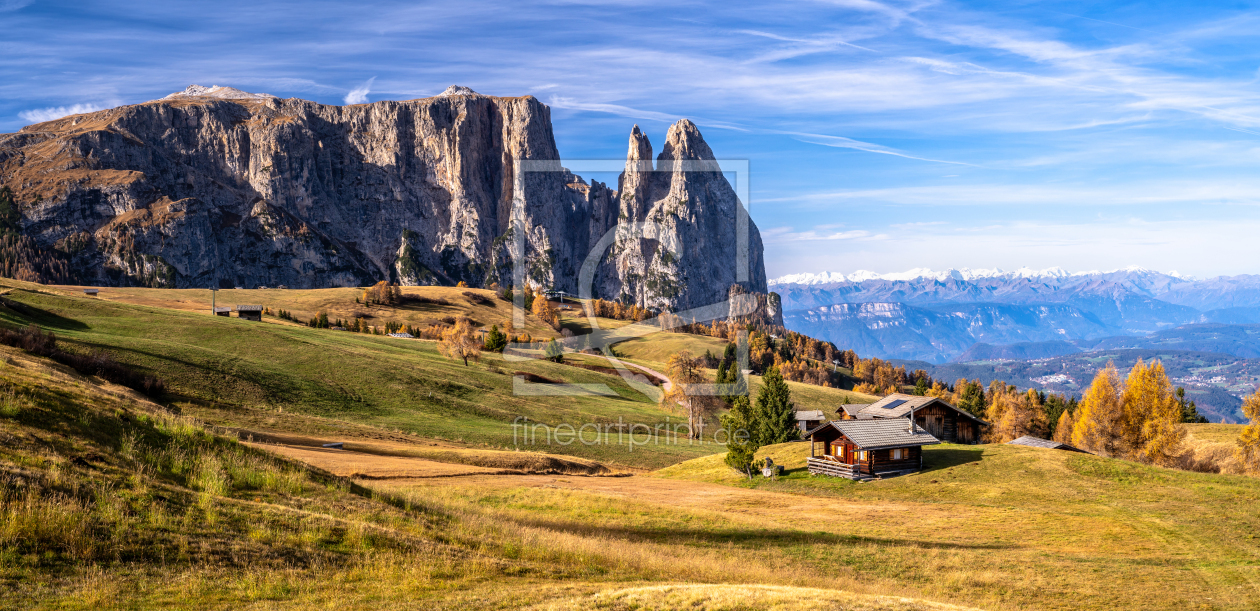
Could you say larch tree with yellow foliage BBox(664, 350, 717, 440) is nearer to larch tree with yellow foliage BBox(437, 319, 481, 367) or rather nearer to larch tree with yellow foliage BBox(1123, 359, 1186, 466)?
larch tree with yellow foliage BBox(437, 319, 481, 367)

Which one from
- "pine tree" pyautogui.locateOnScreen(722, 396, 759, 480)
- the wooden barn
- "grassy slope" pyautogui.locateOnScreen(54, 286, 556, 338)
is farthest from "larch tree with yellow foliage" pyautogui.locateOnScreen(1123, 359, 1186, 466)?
"grassy slope" pyautogui.locateOnScreen(54, 286, 556, 338)

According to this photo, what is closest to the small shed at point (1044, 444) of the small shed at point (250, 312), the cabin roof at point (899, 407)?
the cabin roof at point (899, 407)

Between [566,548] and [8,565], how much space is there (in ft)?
40.9

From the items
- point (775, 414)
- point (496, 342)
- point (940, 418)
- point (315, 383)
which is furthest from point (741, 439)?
point (496, 342)

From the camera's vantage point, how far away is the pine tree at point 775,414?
217 feet

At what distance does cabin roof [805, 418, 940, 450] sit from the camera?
47.9 metres

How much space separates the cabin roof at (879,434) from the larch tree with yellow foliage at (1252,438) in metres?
27.0

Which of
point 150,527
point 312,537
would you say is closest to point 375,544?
point 312,537

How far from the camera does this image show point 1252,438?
5456cm

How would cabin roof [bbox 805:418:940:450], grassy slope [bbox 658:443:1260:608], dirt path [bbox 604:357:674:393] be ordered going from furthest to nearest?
dirt path [bbox 604:357:674:393]
cabin roof [bbox 805:418:940:450]
grassy slope [bbox 658:443:1260:608]

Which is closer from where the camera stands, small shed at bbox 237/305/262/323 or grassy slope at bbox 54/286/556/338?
small shed at bbox 237/305/262/323

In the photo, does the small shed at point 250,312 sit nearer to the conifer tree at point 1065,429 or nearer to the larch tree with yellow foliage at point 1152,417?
the larch tree with yellow foliage at point 1152,417

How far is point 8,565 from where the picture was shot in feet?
36.5

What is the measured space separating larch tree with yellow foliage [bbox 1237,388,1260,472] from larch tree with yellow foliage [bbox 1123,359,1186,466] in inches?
188
